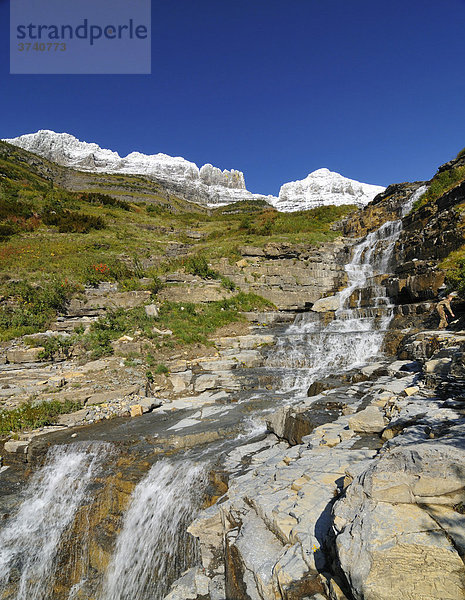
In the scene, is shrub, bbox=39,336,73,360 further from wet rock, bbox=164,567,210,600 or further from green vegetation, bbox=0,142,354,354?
wet rock, bbox=164,567,210,600

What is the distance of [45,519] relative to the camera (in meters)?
6.30

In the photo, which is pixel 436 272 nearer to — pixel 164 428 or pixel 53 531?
pixel 164 428

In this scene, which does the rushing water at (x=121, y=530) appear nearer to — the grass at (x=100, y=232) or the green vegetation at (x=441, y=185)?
the grass at (x=100, y=232)

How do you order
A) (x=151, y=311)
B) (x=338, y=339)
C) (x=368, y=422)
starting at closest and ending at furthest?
(x=368, y=422)
(x=338, y=339)
(x=151, y=311)

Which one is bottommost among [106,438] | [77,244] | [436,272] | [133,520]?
[133,520]

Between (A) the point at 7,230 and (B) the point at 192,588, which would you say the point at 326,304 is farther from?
(A) the point at 7,230

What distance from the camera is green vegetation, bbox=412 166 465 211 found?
24219 mm

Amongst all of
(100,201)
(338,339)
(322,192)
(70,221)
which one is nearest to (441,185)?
(338,339)

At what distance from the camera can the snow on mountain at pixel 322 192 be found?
82.4 m

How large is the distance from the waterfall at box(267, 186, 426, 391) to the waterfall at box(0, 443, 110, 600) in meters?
7.18

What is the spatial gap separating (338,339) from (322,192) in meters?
88.2

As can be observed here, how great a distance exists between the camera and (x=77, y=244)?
2444 centimetres

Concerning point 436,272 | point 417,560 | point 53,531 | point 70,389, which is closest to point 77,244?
point 70,389

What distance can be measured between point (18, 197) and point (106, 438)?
34354mm
